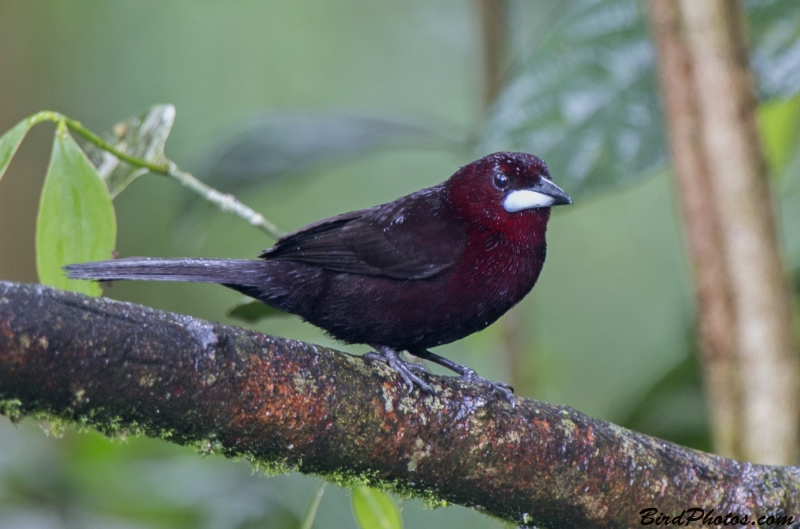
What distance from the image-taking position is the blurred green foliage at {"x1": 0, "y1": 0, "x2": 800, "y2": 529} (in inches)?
128

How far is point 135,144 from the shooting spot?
2.50 meters

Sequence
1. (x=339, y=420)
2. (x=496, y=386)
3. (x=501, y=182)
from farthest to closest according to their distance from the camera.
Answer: (x=501, y=182), (x=496, y=386), (x=339, y=420)

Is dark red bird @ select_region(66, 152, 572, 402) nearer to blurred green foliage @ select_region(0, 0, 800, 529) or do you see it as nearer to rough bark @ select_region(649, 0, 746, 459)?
blurred green foliage @ select_region(0, 0, 800, 529)

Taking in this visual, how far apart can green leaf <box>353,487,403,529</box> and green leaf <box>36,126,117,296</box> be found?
0.89 meters

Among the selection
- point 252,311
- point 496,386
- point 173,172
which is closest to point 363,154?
point 252,311

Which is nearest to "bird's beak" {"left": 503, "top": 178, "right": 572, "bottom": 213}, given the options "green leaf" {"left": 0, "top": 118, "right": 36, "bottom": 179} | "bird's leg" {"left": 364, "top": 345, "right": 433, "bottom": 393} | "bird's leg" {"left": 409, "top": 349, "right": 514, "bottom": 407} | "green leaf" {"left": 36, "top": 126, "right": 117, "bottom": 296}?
"bird's leg" {"left": 409, "top": 349, "right": 514, "bottom": 407}

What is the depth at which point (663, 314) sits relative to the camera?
26.3 ft

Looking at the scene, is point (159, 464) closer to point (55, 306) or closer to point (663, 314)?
point (55, 306)

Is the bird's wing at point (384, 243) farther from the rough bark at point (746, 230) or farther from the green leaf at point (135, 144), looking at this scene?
the rough bark at point (746, 230)

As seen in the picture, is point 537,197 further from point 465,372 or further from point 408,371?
point 408,371

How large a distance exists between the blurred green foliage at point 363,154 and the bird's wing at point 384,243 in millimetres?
518

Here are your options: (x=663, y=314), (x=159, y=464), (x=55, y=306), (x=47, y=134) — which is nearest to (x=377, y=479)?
(x=55, y=306)

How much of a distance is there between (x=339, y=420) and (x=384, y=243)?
0.99 metres

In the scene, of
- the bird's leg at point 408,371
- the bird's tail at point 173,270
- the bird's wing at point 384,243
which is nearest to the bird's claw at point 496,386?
the bird's leg at point 408,371
